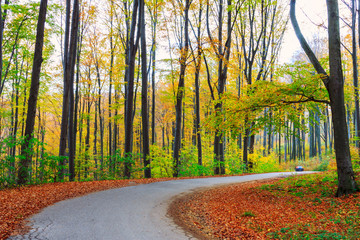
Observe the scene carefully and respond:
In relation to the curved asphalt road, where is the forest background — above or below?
above

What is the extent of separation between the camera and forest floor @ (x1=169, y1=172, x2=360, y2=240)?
16.0ft

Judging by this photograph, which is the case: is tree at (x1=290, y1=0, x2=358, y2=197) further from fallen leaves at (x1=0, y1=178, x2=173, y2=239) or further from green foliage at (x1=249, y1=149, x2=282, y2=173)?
green foliage at (x1=249, y1=149, x2=282, y2=173)

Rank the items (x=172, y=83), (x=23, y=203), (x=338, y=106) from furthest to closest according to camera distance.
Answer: (x=172, y=83) → (x=338, y=106) → (x=23, y=203)

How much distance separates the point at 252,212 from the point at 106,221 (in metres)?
3.80

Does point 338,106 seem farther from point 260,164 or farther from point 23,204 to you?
point 260,164

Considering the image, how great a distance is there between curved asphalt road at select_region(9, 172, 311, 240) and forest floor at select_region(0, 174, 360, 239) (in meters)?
0.37

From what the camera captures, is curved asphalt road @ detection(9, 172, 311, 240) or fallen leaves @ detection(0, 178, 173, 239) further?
fallen leaves @ detection(0, 178, 173, 239)

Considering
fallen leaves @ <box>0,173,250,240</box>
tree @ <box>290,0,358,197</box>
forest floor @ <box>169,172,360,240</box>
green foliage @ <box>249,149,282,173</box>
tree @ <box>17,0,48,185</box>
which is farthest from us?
green foliage @ <box>249,149,282,173</box>

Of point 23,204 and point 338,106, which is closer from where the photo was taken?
point 23,204

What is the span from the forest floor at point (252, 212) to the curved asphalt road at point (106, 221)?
0.37 metres

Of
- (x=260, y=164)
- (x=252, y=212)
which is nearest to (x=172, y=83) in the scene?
(x=260, y=164)

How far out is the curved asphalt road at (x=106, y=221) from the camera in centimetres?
413

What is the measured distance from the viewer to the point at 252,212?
21.1 feet

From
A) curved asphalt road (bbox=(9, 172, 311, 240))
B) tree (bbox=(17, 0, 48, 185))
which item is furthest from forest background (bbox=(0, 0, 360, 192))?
curved asphalt road (bbox=(9, 172, 311, 240))
